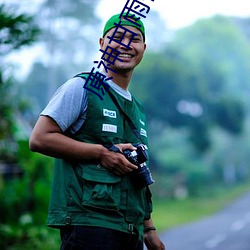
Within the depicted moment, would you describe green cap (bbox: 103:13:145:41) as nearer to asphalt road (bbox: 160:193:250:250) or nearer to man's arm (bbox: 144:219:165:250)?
man's arm (bbox: 144:219:165:250)

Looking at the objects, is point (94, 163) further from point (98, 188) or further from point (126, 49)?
point (126, 49)

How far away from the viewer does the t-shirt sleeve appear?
2051 mm

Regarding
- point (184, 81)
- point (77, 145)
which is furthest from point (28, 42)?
point (184, 81)

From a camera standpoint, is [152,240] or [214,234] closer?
[152,240]

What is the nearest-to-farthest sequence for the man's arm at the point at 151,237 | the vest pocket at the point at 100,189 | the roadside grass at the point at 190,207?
the vest pocket at the point at 100,189
the man's arm at the point at 151,237
the roadside grass at the point at 190,207

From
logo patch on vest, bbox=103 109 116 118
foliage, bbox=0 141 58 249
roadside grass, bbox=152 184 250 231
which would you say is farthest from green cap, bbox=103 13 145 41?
roadside grass, bbox=152 184 250 231

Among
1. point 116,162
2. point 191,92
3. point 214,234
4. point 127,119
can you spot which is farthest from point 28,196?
point 191,92

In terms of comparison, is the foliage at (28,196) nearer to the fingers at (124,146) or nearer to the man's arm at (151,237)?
the man's arm at (151,237)

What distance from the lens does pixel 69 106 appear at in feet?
6.76

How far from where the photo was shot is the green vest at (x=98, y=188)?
6.63 ft

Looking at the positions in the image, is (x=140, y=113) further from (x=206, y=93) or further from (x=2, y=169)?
(x=206, y=93)

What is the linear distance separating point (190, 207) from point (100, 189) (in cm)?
2339

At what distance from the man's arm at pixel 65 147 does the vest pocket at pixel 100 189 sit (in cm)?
3

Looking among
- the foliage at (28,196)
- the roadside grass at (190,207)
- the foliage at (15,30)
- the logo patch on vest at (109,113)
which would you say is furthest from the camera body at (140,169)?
the roadside grass at (190,207)
